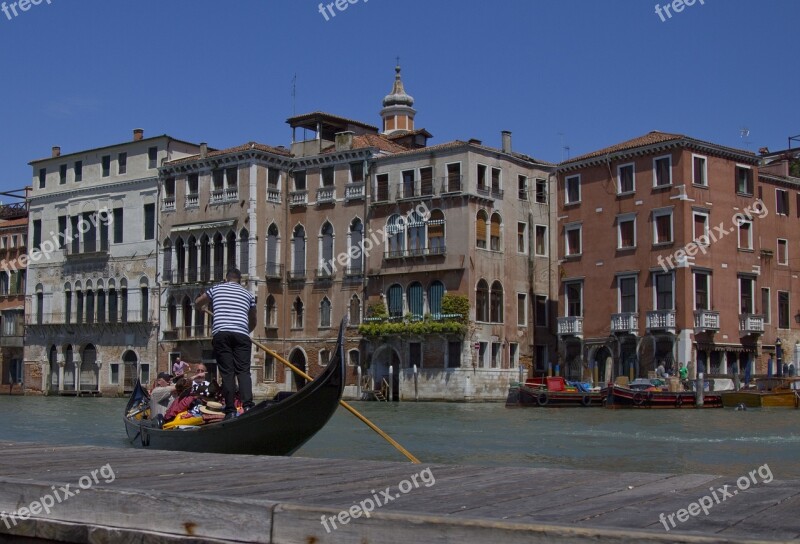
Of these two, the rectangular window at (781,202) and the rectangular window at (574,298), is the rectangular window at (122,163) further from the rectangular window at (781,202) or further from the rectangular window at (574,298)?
the rectangular window at (781,202)

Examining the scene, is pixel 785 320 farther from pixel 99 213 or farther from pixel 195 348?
pixel 99 213

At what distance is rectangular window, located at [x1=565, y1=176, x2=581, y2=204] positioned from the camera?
29203 millimetres

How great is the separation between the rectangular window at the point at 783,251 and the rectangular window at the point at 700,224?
3.24 m

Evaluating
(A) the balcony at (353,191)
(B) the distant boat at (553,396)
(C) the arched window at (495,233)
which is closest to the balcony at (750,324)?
(B) the distant boat at (553,396)

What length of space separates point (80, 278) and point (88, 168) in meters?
3.84

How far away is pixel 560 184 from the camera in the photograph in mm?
29672

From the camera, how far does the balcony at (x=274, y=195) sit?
109 feet

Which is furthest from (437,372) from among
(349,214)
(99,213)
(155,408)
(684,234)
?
(155,408)

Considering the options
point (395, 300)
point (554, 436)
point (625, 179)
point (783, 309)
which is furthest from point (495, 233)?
point (554, 436)

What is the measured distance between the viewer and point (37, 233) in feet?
128

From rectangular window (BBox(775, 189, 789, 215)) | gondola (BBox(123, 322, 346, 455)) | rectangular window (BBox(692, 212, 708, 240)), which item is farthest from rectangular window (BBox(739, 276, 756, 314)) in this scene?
gondola (BBox(123, 322, 346, 455))

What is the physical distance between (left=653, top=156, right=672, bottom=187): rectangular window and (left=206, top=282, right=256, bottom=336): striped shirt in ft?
67.5

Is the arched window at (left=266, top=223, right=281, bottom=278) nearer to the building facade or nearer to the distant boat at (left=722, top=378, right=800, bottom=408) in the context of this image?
the building facade

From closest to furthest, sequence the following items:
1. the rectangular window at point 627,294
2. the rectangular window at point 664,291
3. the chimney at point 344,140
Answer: the rectangular window at point 664,291 < the rectangular window at point 627,294 < the chimney at point 344,140
